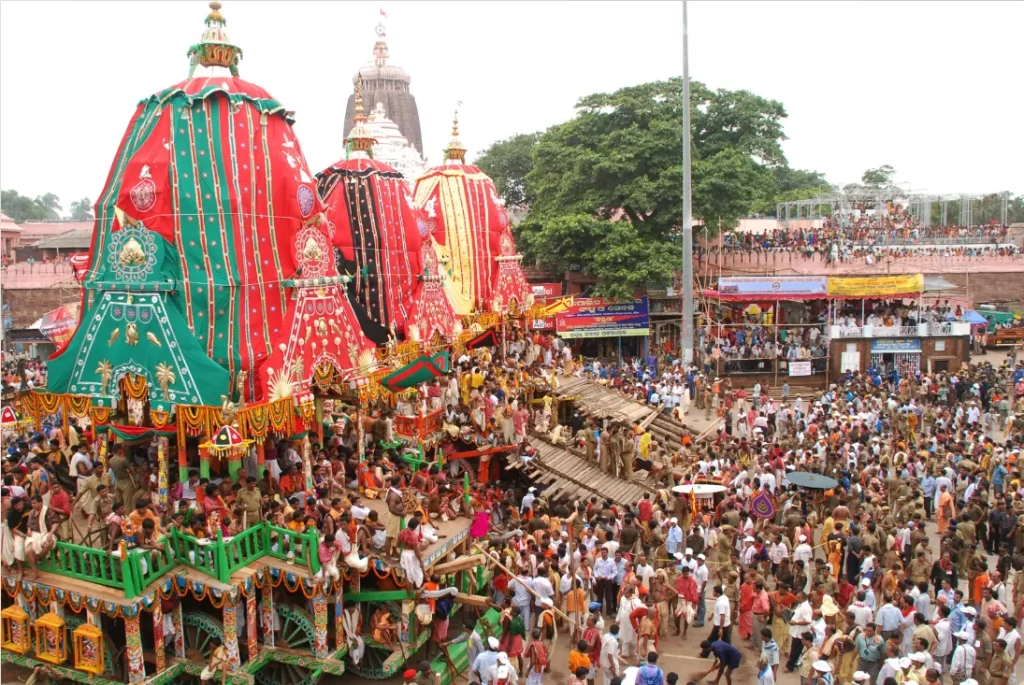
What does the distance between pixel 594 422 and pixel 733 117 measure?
1826cm

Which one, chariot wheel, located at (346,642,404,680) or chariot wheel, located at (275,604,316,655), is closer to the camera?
chariot wheel, located at (275,604,316,655)

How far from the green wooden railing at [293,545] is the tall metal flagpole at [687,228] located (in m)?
19.6

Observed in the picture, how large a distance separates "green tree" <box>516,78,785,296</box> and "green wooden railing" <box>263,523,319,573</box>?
2099 cm

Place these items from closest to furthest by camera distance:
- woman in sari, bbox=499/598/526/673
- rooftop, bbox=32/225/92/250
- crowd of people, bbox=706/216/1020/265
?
woman in sari, bbox=499/598/526/673
crowd of people, bbox=706/216/1020/265
rooftop, bbox=32/225/92/250

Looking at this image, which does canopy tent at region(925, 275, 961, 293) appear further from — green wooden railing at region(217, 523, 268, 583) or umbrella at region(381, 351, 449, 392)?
green wooden railing at region(217, 523, 268, 583)

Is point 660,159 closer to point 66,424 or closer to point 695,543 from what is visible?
point 695,543

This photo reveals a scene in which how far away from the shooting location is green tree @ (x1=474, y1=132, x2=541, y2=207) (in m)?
45.2

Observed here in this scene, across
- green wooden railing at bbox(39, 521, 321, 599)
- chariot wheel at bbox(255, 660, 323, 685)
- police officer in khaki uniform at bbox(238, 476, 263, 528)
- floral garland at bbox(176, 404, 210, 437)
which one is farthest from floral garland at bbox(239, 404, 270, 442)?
chariot wheel at bbox(255, 660, 323, 685)

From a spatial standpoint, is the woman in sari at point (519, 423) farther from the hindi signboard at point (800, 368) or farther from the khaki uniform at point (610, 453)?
the hindi signboard at point (800, 368)

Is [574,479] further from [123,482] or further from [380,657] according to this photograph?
[123,482]

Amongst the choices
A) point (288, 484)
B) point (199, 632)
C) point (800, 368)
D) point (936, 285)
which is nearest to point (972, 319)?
point (936, 285)

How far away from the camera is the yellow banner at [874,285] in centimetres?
2880

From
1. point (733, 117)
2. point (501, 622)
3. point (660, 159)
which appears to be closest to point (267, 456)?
point (501, 622)

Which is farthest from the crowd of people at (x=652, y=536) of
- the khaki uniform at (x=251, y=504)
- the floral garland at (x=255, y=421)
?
the floral garland at (x=255, y=421)
